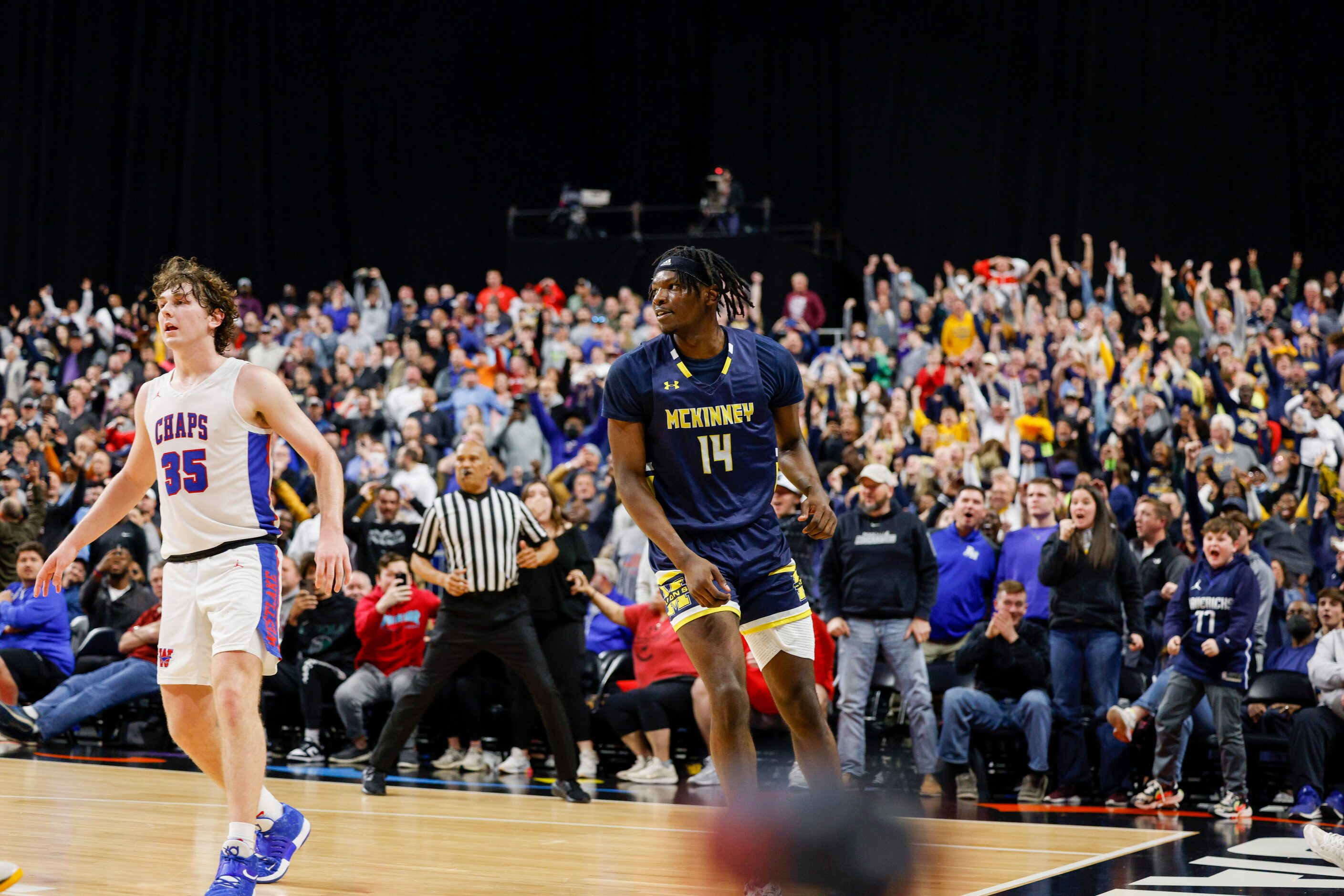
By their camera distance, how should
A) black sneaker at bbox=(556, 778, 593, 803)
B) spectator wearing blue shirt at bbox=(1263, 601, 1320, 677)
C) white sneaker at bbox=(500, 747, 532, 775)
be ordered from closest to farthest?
1. black sneaker at bbox=(556, 778, 593, 803)
2. spectator wearing blue shirt at bbox=(1263, 601, 1320, 677)
3. white sneaker at bbox=(500, 747, 532, 775)

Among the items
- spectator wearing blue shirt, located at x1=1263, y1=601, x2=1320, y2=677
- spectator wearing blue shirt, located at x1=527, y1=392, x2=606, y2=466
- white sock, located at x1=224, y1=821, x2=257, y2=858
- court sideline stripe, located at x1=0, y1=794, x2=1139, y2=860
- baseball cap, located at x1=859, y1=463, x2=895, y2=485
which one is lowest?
court sideline stripe, located at x1=0, y1=794, x2=1139, y2=860

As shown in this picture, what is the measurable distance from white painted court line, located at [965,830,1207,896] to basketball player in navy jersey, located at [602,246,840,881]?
3.60ft

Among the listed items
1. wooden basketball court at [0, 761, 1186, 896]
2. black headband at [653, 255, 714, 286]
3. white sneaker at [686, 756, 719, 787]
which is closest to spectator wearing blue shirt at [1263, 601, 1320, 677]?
wooden basketball court at [0, 761, 1186, 896]

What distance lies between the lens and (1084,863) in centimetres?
558

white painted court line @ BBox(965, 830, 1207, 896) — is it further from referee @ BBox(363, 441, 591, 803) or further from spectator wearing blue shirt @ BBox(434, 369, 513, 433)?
spectator wearing blue shirt @ BBox(434, 369, 513, 433)

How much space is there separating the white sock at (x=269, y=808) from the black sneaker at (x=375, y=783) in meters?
3.04

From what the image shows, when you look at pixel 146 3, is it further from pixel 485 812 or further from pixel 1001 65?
pixel 485 812

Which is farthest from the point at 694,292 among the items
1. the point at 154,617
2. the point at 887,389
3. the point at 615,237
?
the point at 615,237

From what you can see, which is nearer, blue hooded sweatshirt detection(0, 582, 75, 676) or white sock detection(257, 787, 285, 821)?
white sock detection(257, 787, 285, 821)

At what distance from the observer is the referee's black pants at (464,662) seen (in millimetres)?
7602

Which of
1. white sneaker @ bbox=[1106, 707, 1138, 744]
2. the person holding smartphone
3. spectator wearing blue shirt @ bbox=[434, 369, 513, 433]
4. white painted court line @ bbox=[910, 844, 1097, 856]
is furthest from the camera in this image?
spectator wearing blue shirt @ bbox=[434, 369, 513, 433]

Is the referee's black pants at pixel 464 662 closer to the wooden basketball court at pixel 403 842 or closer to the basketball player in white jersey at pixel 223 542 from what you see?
the wooden basketball court at pixel 403 842

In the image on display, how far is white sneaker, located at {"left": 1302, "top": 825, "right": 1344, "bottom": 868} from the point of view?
13.6 ft

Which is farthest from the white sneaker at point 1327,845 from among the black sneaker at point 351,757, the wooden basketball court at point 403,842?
the black sneaker at point 351,757
